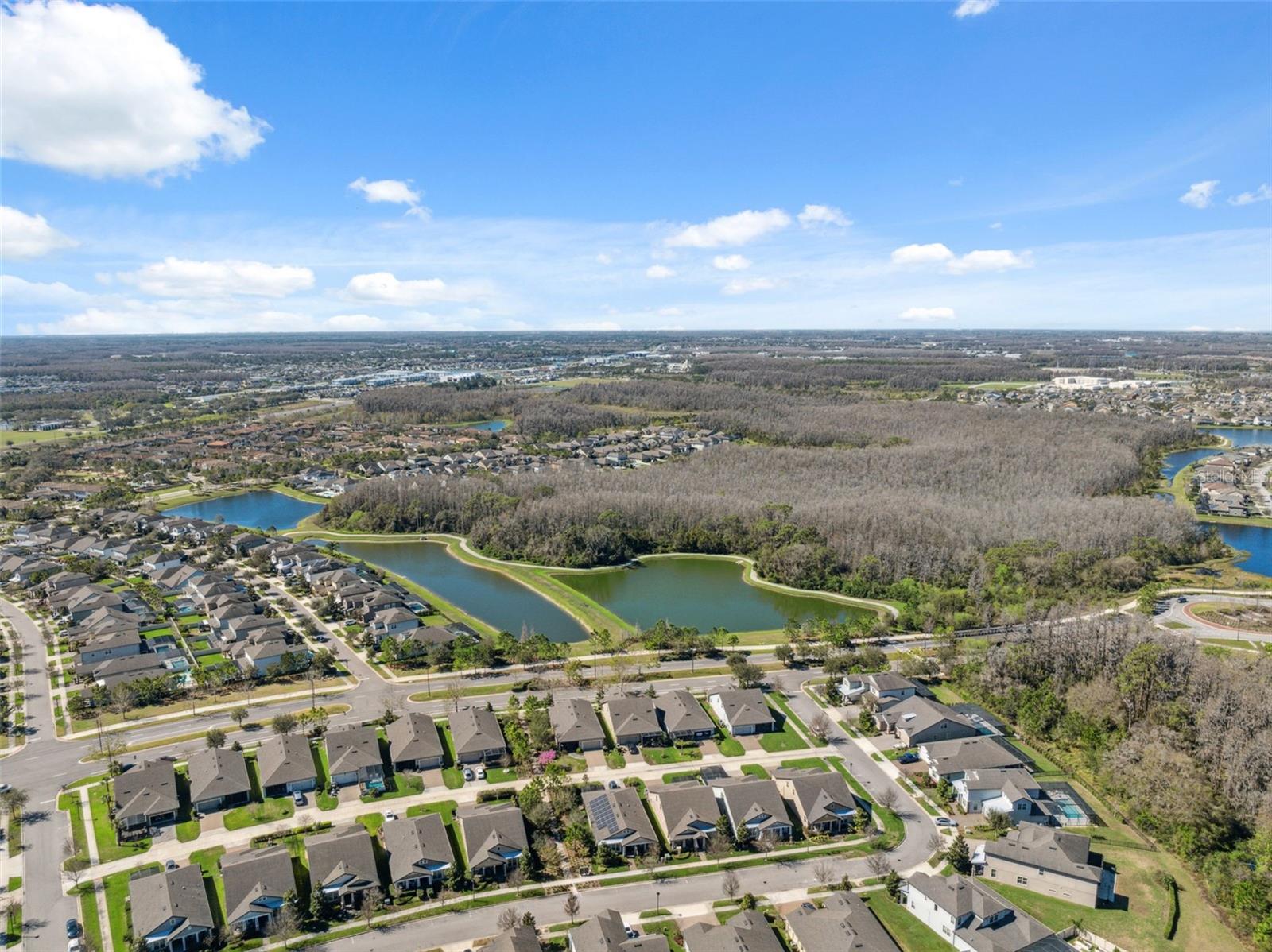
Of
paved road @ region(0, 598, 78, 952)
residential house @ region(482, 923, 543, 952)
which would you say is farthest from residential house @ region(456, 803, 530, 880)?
paved road @ region(0, 598, 78, 952)

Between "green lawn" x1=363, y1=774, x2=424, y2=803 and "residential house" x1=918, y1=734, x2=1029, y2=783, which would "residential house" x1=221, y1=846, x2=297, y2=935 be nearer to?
"green lawn" x1=363, y1=774, x2=424, y2=803

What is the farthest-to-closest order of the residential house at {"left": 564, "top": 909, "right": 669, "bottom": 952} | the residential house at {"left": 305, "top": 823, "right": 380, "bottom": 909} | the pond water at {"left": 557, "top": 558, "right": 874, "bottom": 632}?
the pond water at {"left": 557, "top": 558, "right": 874, "bottom": 632}, the residential house at {"left": 305, "top": 823, "right": 380, "bottom": 909}, the residential house at {"left": 564, "top": 909, "right": 669, "bottom": 952}

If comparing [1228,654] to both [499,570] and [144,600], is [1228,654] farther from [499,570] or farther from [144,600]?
[144,600]

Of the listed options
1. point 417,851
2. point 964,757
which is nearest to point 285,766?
point 417,851

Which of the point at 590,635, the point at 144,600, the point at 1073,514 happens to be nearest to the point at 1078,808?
the point at 590,635

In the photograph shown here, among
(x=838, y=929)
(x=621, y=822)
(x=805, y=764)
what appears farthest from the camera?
(x=805, y=764)

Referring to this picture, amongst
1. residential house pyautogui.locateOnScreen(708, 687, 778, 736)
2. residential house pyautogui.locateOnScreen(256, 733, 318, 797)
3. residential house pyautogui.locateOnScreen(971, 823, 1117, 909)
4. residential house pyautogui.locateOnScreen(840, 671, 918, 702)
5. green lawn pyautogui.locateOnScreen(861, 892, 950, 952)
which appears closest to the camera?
green lawn pyautogui.locateOnScreen(861, 892, 950, 952)

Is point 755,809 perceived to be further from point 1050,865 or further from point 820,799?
point 1050,865
